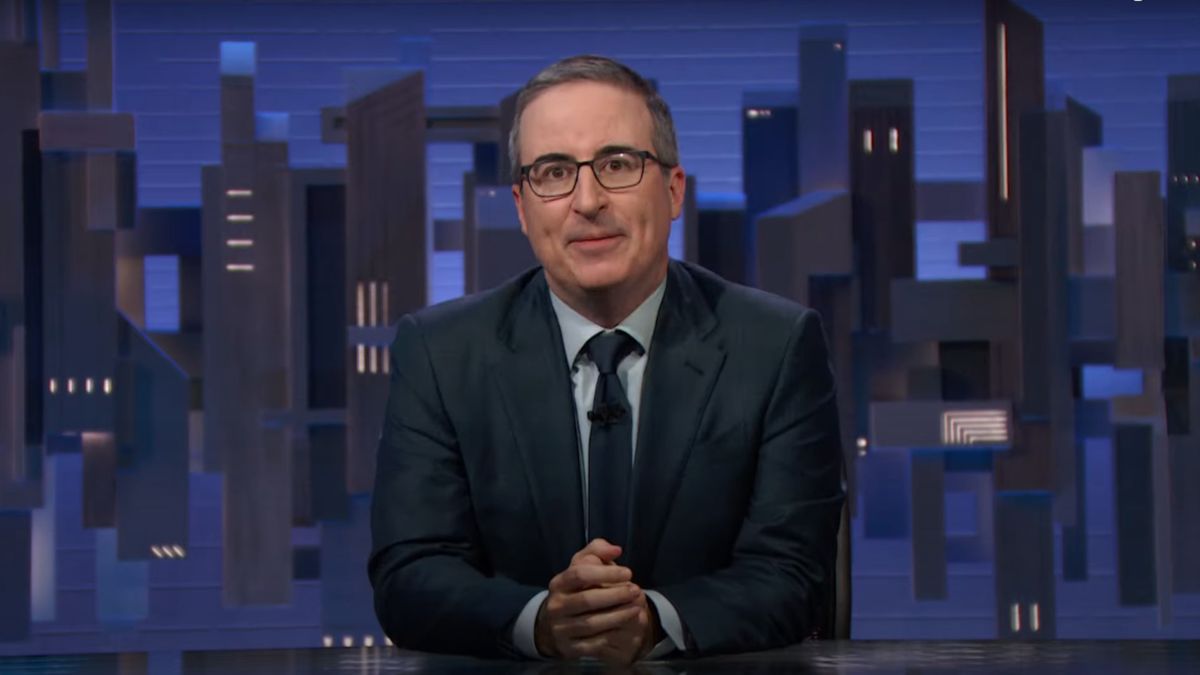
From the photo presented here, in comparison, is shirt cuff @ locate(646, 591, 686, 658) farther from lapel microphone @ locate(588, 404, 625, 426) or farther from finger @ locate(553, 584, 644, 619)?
lapel microphone @ locate(588, 404, 625, 426)

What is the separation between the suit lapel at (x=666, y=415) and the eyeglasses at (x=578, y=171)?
0.65ft

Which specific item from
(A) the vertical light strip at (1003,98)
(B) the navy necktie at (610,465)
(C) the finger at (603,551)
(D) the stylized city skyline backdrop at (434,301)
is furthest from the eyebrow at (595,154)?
(A) the vertical light strip at (1003,98)

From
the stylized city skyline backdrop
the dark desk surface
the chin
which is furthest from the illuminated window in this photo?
the dark desk surface

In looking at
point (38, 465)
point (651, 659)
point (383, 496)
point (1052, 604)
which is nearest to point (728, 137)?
point (1052, 604)

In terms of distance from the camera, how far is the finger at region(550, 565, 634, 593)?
4.87ft

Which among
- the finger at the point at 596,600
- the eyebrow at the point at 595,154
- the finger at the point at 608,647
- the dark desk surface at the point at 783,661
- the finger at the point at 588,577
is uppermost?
the eyebrow at the point at 595,154

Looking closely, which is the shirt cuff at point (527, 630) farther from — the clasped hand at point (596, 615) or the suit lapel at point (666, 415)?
the suit lapel at point (666, 415)

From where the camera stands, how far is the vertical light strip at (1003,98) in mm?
3889

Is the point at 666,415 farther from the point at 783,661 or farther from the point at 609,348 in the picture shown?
the point at 783,661

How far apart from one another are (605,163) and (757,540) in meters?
0.51

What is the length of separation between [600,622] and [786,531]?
0.32m

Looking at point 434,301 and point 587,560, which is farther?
point 434,301

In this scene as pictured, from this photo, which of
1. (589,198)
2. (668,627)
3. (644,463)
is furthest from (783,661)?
(589,198)

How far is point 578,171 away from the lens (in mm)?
1735
